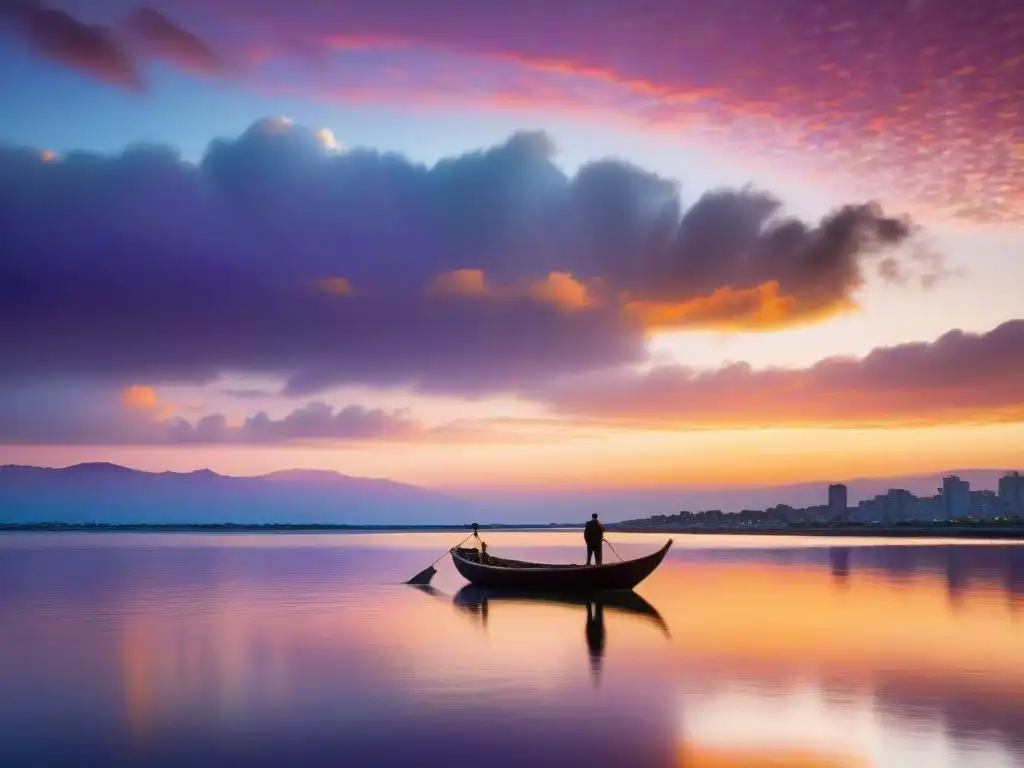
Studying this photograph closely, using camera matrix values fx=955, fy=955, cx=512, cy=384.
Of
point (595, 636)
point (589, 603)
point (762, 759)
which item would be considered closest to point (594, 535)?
point (589, 603)

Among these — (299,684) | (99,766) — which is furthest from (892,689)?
(99,766)

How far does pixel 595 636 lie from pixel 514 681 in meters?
7.62

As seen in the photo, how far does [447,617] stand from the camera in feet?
106

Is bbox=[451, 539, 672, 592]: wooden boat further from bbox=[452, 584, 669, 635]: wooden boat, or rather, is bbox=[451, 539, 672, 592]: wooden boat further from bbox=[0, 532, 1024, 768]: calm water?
bbox=[0, 532, 1024, 768]: calm water

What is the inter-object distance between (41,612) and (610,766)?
27.7 m

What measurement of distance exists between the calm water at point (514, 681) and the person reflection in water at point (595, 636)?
92 mm

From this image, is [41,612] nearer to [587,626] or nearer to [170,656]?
[170,656]

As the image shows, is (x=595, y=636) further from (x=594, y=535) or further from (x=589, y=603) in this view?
(x=594, y=535)

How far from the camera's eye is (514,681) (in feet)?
64.6

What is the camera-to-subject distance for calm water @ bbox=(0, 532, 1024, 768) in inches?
558

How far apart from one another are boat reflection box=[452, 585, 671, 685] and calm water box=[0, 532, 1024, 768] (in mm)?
224

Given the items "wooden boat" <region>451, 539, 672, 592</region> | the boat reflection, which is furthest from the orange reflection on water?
"wooden boat" <region>451, 539, 672, 592</region>

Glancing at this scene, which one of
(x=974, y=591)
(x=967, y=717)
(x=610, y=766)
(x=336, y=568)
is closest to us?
(x=610, y=766)

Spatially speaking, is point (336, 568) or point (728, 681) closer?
point (728, 681)
